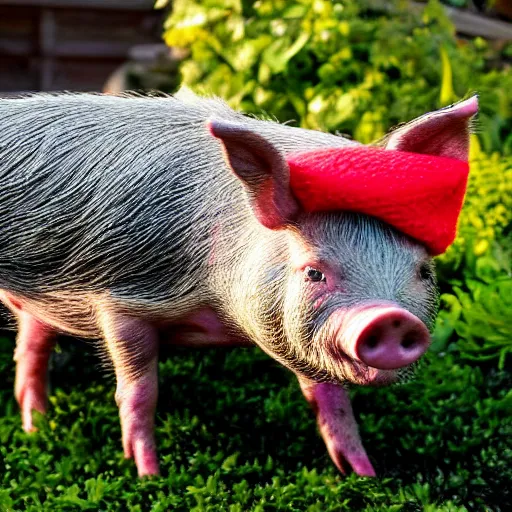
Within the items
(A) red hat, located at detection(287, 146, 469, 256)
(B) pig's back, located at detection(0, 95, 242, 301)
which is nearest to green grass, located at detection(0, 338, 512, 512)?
(B) pig's back, located at detection(0, 95, 242, 301)

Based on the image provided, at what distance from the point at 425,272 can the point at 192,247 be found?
27.5 inches

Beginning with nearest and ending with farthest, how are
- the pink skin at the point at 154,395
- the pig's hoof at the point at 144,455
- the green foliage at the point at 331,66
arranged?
the pink skin at the point at 154,395, the pig's hoof at the point at 144,455, the green foliage at the point at 331,66

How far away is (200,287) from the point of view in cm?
292

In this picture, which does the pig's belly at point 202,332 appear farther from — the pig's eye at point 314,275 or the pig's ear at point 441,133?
the pig's ear at point 441,133

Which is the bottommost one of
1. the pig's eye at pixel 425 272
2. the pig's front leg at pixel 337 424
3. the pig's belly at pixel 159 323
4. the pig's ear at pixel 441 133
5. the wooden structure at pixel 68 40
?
the wooden structure at pixel 68 40

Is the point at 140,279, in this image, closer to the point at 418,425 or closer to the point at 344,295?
the point at 344,295

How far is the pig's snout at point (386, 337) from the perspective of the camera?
7.45 feet

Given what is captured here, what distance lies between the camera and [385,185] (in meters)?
2.43

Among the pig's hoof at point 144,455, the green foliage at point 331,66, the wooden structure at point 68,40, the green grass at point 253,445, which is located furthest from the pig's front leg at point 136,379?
the wooden structure at point 68,40

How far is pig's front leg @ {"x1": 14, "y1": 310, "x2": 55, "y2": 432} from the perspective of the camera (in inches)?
141

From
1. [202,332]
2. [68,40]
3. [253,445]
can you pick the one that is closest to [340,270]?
[202,332]

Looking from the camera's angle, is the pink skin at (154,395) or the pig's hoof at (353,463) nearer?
the pink skin at (154,395)

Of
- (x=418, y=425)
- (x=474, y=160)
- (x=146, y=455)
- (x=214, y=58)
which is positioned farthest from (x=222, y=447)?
(x=214, y=58)

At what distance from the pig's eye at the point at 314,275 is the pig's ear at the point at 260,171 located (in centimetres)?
14
